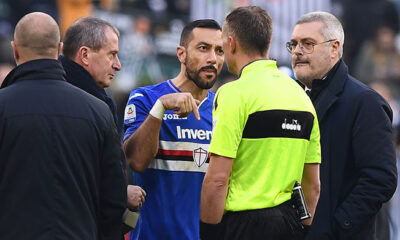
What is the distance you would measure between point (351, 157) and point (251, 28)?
1229 millimetres

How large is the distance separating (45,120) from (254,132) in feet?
3.95

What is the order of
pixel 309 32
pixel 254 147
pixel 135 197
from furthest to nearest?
pixel 309 32 < pixel 135 197 < pixel 254 147

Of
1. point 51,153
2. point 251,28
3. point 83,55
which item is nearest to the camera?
point 51,153

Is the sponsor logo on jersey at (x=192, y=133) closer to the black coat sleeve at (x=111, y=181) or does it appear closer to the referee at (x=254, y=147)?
the referee at (x=254, y=147)

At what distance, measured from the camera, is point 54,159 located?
4961mm

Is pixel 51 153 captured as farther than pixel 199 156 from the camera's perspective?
No

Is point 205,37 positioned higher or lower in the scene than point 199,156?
higher

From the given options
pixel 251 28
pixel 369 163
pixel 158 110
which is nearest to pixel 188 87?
pixel 158 110

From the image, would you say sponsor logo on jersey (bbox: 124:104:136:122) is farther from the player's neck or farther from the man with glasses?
the man with glasses

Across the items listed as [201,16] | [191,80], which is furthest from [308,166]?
[201,16]

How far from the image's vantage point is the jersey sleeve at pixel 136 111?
6301 mm

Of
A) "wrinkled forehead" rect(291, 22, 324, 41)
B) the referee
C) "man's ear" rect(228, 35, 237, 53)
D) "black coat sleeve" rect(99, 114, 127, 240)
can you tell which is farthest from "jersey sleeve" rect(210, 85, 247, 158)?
"wrinkled forehead" rect(291, 22, 324, 41)

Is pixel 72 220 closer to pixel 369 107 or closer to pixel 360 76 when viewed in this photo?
pixel 369 107

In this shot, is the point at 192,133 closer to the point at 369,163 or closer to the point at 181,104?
the point at 181,104
